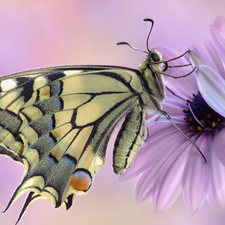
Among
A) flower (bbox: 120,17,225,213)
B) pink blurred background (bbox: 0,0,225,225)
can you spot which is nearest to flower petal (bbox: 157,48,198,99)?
flower (bbox: 120,17,225,213)

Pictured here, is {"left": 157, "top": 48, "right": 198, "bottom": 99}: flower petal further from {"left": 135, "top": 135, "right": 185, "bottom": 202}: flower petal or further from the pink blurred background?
Answer: the pink blurred background

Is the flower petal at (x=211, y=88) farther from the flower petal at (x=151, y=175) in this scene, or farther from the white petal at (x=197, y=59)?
the flower petal at (x=151, y=175)

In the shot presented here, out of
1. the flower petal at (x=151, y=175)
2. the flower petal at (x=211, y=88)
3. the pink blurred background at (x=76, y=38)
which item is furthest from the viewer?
the pink blurred background at (x=76, y=38)

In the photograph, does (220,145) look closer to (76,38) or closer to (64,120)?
(64,120)

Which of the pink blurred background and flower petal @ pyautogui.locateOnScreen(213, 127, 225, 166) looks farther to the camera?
the pink blurred background

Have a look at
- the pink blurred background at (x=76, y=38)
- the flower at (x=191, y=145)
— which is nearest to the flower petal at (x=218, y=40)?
the flower at (x=191, y=145)

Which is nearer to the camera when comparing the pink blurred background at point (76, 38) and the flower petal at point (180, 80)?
the flower petal at point (180, 80)
